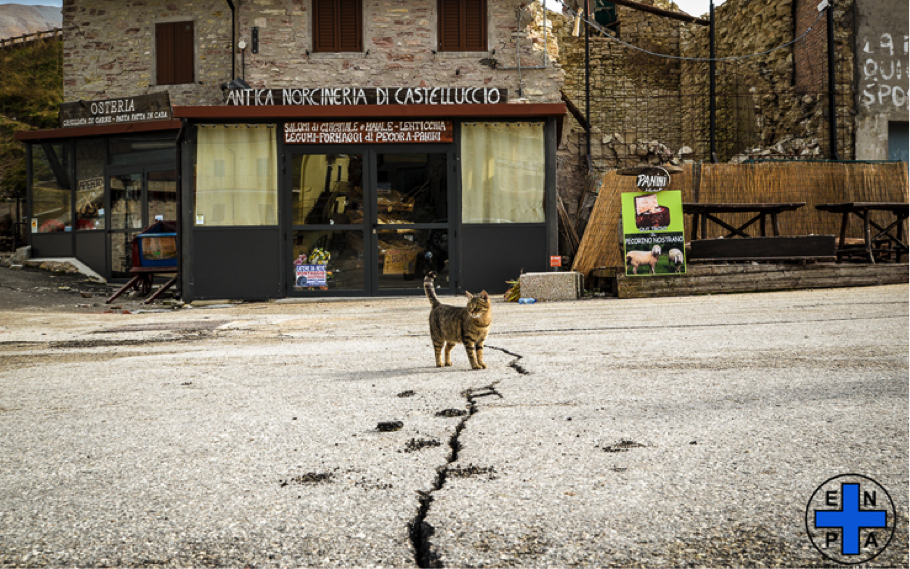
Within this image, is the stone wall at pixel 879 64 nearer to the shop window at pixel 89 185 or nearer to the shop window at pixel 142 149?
the shop window at pixel 142 149

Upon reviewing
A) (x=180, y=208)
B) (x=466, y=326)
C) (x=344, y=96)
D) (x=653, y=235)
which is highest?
(x=344, y=96)

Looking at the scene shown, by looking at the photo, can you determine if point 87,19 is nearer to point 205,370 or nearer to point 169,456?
point 205,370

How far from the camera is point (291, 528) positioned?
1.91 meters

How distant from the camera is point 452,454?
2592 millimetres

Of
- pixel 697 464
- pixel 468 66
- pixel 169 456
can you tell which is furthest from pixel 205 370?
pixel 468 66

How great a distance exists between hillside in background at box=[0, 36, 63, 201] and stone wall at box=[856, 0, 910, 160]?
25.2m

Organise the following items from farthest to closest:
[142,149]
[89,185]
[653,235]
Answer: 1. [89,185]
2. [142,149]
3. [653,235]

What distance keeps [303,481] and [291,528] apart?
398mm

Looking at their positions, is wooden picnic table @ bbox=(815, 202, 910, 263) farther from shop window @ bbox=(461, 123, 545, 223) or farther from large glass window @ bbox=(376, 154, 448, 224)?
large glass window @ bbox=(376, 154, 448, 224)

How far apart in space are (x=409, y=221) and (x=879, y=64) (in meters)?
13.3

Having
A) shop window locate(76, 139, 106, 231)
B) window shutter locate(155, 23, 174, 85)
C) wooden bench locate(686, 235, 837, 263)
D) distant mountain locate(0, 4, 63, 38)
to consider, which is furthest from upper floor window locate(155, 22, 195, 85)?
distant mountain locate(0, 4, 63, 38)

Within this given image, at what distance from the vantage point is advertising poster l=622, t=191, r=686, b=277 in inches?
443

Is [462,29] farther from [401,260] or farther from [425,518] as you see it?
[425,518]

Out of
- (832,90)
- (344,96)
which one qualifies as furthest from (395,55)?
(832,90)
